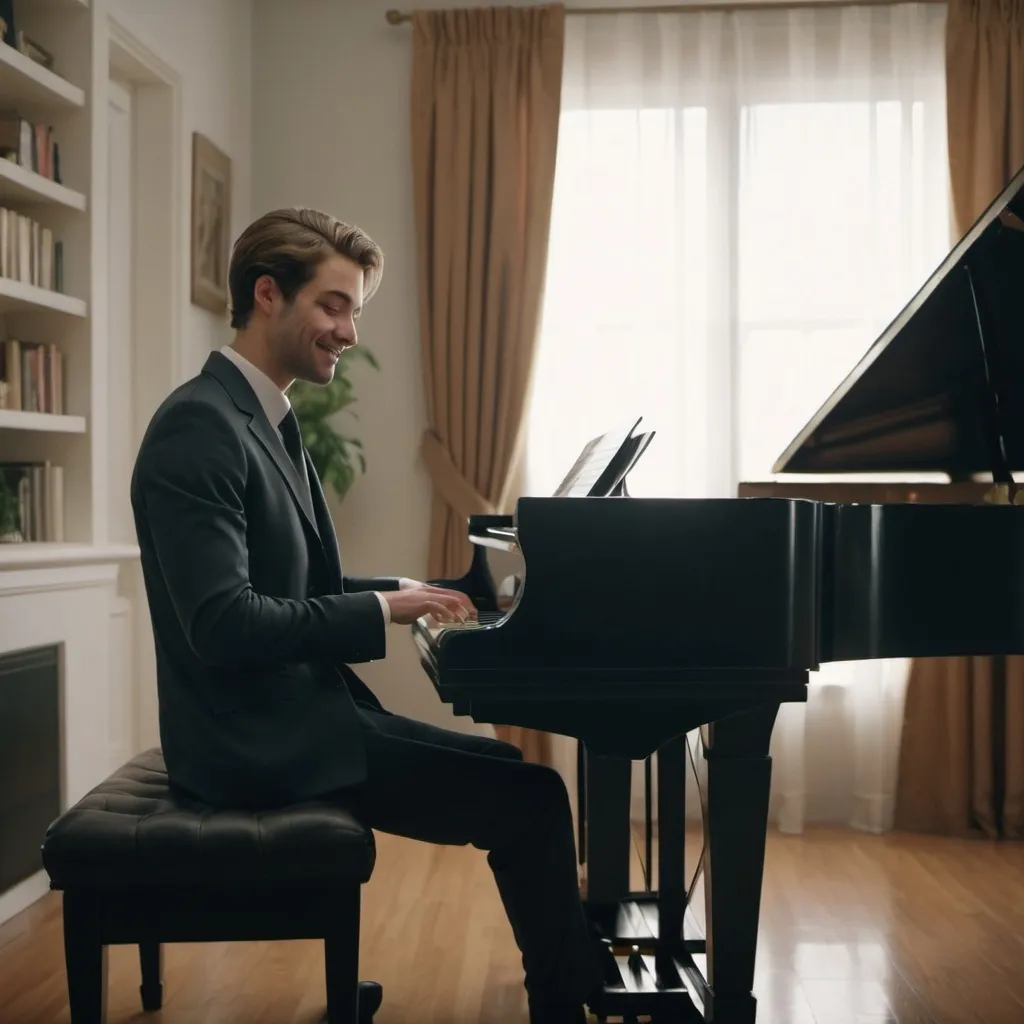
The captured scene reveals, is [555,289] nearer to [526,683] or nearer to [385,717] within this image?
[385,717]

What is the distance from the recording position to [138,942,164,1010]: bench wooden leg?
2.51 meters

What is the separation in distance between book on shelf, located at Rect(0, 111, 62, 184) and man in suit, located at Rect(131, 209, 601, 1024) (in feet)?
4.74

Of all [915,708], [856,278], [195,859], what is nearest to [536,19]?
[856,278]

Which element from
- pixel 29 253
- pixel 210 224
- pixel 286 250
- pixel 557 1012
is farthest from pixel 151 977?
pixel 210 224

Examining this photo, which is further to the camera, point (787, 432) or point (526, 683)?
point (787, 432)

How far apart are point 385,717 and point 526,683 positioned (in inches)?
21.5

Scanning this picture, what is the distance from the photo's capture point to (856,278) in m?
4.52

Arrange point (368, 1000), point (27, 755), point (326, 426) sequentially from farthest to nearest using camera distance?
point (326, 426) < point (27, 755) < point (368, 1000)

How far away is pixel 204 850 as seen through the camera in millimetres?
1840

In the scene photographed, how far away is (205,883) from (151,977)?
0.82 m

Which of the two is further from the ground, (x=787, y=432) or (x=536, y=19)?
(x=536, y=19)

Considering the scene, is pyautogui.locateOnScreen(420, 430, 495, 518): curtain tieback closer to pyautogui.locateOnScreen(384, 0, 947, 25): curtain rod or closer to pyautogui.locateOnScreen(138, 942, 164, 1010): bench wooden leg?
pyautogui.locateOnScreen(384, 0, 947, 25): curtain rod

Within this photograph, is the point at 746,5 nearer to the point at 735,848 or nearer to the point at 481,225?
the point at 481,225

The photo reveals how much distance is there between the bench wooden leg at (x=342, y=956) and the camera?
1.88 metres
